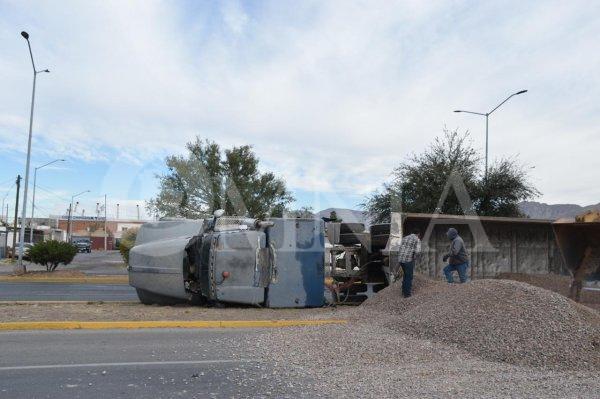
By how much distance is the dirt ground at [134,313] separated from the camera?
33.4ft

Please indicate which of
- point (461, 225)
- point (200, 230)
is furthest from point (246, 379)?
point (461, 225)

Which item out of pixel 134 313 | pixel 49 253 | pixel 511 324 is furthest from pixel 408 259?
pixel 49 253

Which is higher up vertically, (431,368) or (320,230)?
(320,230)

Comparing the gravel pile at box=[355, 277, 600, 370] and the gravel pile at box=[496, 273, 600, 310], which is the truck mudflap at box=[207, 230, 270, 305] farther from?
the gravel pile at box=[496, 273, 600, 310]

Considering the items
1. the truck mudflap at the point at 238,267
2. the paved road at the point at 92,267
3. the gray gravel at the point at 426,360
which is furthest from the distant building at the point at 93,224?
the gray gravel at the point at 426,360

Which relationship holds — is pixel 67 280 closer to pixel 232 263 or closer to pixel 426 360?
pixel 232 263

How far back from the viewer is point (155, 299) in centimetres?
1259

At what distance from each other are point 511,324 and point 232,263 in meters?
5.81

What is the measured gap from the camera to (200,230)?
482 inches

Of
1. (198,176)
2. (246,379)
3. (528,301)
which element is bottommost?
(246,379)

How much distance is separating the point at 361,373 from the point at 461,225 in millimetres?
9521

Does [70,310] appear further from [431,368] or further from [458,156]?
[458,156]

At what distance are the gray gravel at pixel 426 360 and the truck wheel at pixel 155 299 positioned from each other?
4128mm

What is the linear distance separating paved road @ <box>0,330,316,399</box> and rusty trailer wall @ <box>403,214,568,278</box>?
6971mm
